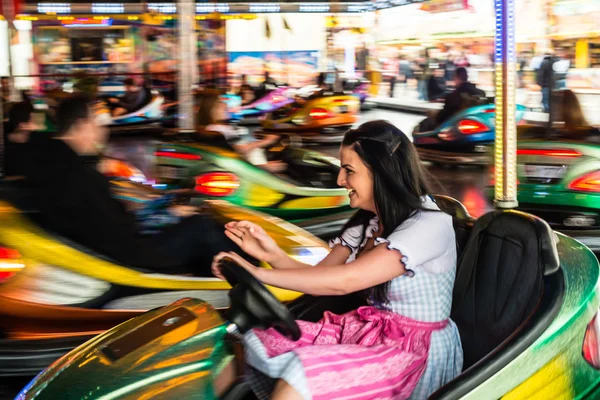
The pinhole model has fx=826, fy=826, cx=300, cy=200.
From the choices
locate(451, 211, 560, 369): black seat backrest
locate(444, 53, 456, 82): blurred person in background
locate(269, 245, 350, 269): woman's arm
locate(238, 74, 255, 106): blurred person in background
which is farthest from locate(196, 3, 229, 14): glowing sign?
locate(451, 211, 560, 369): black seat backrest

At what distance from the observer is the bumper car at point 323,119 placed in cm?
1086

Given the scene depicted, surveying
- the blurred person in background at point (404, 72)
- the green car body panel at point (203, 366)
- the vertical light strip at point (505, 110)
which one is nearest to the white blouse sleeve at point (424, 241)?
the green car body panel at point (203, 366)

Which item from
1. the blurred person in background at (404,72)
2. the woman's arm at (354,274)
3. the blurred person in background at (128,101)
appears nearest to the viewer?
the woman's arm at (354,274)

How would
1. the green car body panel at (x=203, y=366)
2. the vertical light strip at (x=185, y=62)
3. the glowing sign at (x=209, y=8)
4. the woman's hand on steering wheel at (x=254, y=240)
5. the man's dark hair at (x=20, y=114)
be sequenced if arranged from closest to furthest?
the green car body panel at (x=203, y=366), the woman's hand on steering wheel at (x=254, y=240), the vertical light strip at (x=185, y=62), the man's dark hair at (x=20, y=114), the glowing sign at (x=209, y=8)

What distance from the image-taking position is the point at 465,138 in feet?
25.6

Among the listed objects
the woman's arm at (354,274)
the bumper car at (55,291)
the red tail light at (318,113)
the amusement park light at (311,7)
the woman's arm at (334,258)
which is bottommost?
the bumper car at (55,291)

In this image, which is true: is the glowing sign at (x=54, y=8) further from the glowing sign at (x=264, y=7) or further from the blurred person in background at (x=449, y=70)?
the blurred person in background at (x=449, y=70)

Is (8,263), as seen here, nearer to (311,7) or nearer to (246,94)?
(246,94)

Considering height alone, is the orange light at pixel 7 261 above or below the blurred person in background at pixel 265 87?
below

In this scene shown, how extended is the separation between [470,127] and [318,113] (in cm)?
347

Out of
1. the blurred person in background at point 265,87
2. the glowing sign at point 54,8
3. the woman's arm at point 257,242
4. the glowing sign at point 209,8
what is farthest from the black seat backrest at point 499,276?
the glowing sign at point 54,8

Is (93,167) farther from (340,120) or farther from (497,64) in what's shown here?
(340,120)

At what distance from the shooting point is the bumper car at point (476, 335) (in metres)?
1.52

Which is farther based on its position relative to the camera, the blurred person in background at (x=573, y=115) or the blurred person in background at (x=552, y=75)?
the blurred person in background at (x=552, y=75)
